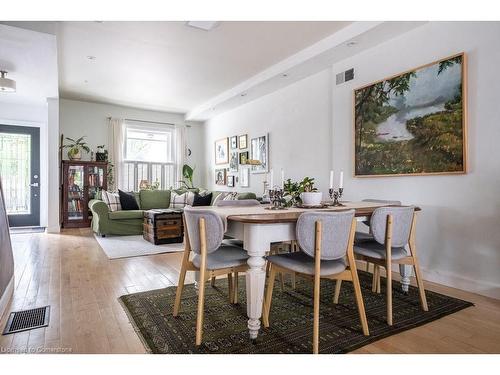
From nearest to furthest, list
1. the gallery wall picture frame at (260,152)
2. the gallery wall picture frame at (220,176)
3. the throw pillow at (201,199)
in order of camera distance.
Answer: the gallery wall picture frame at (260,152), the throw pillow at (201,199), the gallery wall picture frame at (220,176)

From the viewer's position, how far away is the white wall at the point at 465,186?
8.45 feet

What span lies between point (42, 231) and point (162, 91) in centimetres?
359

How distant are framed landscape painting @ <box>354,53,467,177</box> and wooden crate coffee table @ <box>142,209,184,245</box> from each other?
290cm

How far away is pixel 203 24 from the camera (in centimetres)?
341

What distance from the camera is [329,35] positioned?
3.63 metres

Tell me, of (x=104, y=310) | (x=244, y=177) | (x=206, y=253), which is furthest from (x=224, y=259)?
(x=244, y=177)

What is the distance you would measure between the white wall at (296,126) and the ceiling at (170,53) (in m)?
0.64

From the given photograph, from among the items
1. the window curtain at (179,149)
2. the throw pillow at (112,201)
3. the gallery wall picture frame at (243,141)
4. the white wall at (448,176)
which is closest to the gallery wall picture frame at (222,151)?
the gallery wall picture frame at (243,141)

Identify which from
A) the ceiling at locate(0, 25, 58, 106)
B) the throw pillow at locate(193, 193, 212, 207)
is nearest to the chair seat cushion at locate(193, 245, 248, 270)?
the ceiling at locate(0, 25, 58, 106)

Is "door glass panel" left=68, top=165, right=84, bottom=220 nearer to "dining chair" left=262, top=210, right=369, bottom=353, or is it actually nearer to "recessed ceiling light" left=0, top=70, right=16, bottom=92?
"recessed ceiling light" left=0, top=70, right=16, bottom=92

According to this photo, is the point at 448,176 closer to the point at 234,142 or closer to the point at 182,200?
the point at 234,142

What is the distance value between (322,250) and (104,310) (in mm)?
1674

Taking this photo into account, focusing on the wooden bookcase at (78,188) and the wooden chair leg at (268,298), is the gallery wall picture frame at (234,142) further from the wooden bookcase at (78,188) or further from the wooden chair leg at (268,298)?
the wooden chair leg at (268,298)
